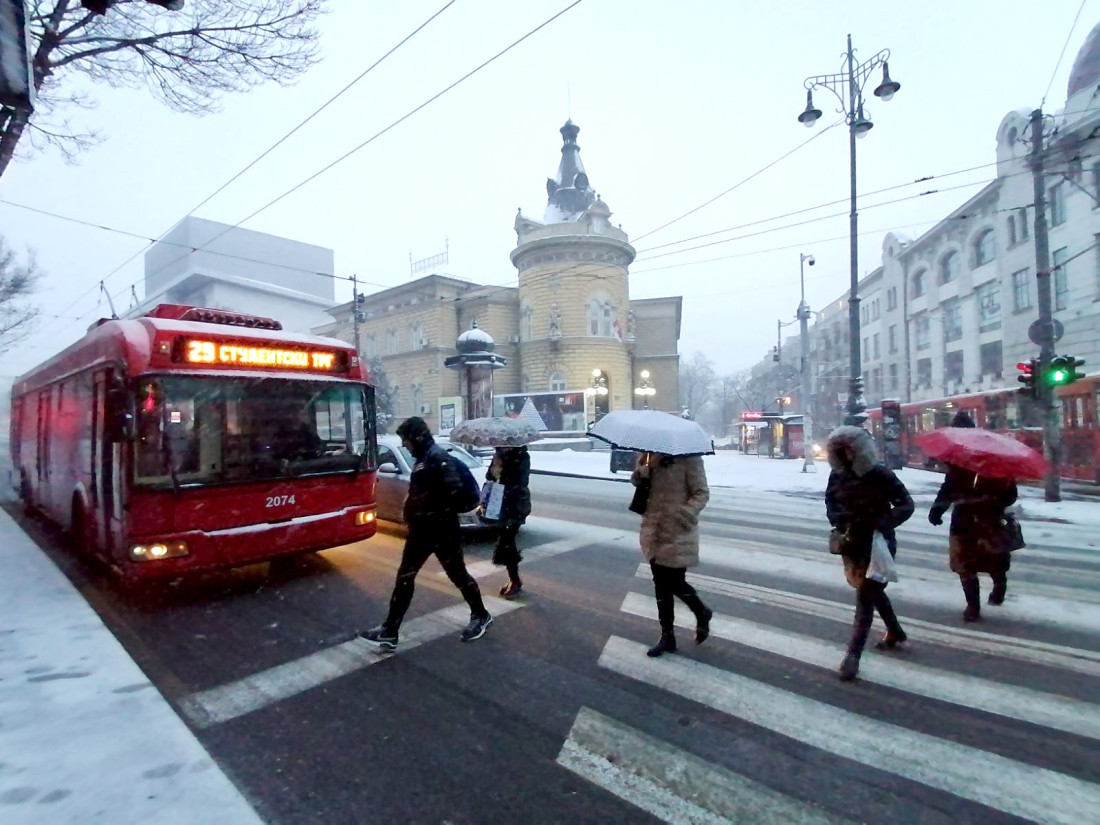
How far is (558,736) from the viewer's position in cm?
339

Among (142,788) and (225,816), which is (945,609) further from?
(142,788)

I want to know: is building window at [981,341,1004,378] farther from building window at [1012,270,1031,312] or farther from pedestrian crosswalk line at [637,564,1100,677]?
pedestrian crosswalk line at [637,564,1100,677]

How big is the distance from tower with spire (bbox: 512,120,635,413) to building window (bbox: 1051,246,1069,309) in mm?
24140

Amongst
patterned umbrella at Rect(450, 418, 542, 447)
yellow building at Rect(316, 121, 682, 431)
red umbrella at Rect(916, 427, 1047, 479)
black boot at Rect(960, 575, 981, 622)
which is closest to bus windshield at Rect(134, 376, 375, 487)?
patterned umbrella at Rect(450, 418, 542, 447)

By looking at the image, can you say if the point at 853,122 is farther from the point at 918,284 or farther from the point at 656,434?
the point at 918,284

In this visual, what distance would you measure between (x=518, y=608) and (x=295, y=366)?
3.46 metres

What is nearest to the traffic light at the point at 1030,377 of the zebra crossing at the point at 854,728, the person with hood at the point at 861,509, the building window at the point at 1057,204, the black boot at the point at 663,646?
the zebra crossing at the point at 854,728

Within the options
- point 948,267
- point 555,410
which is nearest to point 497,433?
point 555,410

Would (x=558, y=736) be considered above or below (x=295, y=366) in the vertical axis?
below

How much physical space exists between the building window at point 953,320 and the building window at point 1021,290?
5.83 meters

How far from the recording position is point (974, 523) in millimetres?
5117

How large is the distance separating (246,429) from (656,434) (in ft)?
13.6

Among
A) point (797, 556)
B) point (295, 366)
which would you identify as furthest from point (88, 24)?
point (797, 556)

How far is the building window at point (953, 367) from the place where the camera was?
40.7 m
